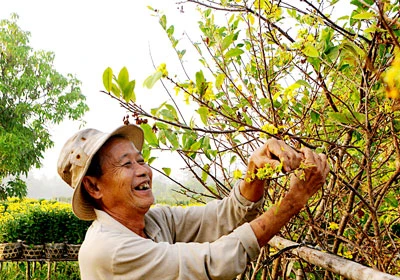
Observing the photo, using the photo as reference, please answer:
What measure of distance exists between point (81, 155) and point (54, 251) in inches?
262

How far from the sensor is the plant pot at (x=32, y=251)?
8047 millimetres

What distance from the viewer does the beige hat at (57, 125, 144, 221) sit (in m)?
1.89

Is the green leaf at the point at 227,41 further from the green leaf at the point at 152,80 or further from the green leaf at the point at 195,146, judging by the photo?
the green leaf at the point at 152,80

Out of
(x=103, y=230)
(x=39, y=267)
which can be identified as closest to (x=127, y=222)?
(x=103, y=230)

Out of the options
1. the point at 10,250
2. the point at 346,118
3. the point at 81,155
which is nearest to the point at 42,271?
the point at 10,250

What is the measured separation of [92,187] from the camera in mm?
1954

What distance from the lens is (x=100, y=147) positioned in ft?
6.23

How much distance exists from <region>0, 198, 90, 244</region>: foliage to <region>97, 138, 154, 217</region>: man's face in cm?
732

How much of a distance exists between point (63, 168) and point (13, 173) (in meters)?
26.8

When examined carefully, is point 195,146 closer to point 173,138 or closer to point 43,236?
point 173,138

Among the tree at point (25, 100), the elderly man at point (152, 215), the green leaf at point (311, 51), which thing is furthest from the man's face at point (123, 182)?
the tree at point (25, 100)

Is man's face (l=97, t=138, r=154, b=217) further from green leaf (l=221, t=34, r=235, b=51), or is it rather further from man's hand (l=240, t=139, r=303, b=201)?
green leaf (l=221, t=34, r=235, b=51)

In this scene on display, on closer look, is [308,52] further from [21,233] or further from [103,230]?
[21,233]

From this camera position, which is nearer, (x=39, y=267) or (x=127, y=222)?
(x=127, y=222)
